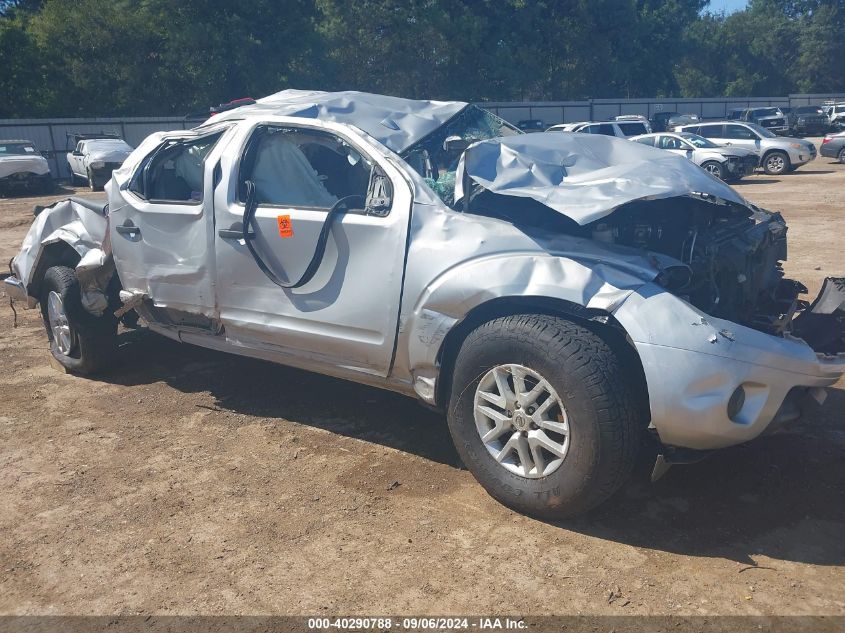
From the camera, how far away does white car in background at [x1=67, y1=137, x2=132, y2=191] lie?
2309 centimetres

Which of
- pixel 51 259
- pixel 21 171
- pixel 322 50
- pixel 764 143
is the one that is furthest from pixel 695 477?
pixel 322 50

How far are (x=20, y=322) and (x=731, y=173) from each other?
17.9 metres

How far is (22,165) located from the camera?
74.4ft

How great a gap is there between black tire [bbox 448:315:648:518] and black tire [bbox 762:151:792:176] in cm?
2148

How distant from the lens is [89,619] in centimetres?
303

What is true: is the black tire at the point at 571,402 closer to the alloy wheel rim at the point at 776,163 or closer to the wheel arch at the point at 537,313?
the wheel arch at the point at 537,313

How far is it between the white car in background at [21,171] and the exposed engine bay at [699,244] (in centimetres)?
2228

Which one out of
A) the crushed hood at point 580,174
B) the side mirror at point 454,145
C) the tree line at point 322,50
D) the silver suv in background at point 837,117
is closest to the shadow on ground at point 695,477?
the crushed hood at point 580,174

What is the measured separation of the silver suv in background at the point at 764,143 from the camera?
22.2 metres

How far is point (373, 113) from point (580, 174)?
1363 millimetres

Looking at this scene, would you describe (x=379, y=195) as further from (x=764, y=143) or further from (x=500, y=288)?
(x=764, y=143)

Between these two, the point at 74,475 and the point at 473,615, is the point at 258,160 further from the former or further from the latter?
the point at 473,615

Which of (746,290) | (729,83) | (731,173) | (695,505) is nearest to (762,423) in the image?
(695,505)

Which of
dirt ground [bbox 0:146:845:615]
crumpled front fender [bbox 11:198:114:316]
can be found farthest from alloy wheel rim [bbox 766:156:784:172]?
crumpled front fender [bbox 11:198:114:316]
